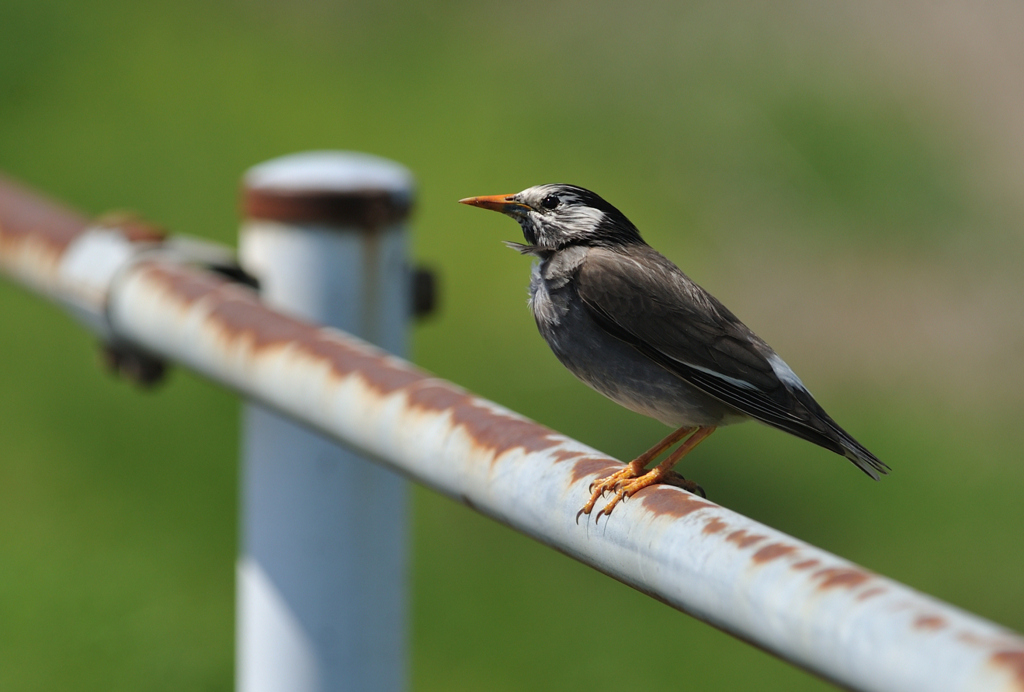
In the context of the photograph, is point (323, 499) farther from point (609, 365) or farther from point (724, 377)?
point (724, 377)

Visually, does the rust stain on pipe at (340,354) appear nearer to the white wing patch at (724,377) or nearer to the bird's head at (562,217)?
the bird's head at (562,217)

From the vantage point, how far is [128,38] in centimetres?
1079

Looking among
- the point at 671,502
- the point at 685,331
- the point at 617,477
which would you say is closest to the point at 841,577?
the point at 671,502

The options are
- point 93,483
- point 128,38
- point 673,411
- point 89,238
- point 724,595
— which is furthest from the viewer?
point 128,38

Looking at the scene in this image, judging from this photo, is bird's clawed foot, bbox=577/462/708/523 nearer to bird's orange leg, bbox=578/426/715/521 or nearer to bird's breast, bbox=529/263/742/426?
bird's orange leg, bbox=578/426/715/521

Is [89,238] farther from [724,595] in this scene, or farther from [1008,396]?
[1008,396]

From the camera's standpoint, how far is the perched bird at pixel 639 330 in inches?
94.0

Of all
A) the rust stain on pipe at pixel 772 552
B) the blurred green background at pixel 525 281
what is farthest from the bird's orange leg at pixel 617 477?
the blurred green background at pixel 525 281

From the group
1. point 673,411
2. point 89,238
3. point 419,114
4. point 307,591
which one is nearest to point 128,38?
point 419,114

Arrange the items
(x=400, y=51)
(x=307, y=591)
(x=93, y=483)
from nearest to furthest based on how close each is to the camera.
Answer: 1. (x=307, y=591)
2. (x=93, y=483)
3. (x=400, y=51)

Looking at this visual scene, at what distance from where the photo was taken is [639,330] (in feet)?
8.30

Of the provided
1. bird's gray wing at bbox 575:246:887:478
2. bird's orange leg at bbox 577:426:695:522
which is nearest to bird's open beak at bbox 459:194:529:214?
bird's gray wing at bbox 575:246:887:478

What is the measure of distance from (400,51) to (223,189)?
189 cm

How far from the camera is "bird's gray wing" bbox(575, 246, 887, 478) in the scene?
2.36 metres
